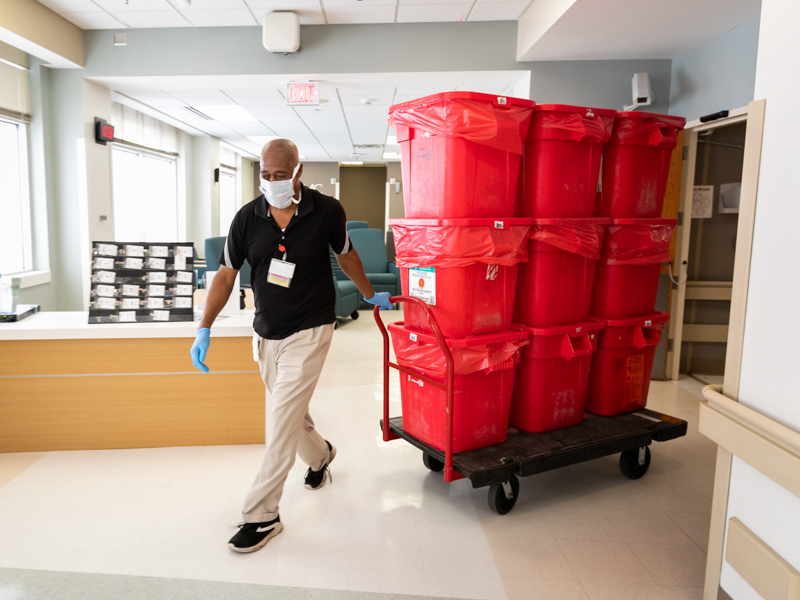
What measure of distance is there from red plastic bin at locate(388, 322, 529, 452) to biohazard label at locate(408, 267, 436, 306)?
0.54 feet

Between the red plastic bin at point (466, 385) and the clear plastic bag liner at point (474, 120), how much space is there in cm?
84

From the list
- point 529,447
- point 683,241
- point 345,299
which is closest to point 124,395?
point 529,447

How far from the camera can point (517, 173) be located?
95.8 inches

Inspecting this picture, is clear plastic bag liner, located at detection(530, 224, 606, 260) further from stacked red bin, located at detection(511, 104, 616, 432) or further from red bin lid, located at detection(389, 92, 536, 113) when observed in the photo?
red bin lid, located at detection(389, 92, 536, 113)

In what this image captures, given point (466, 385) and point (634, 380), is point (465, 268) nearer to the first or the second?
point (466, 385)

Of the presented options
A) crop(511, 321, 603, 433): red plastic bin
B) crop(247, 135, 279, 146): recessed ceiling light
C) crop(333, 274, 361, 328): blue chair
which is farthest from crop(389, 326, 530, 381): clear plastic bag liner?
crop(247, 135, 279, 146): recessed ceiling light

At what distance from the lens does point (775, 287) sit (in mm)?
1516

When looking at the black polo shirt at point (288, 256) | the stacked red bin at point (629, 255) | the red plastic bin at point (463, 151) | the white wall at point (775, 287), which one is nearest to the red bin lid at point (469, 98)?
the red plastic bin at point (463, 151)

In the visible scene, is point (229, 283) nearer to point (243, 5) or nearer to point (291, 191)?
point (291, 191)

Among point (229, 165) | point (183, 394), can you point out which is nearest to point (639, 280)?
point (183, 394)

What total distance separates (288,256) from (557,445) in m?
1.46

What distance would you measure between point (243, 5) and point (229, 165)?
25.2ft

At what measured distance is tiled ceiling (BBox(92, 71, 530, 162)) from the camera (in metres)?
5.16

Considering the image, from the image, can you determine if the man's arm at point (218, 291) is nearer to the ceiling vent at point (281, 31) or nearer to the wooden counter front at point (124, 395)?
the wooden counter front at point (124, 395)
